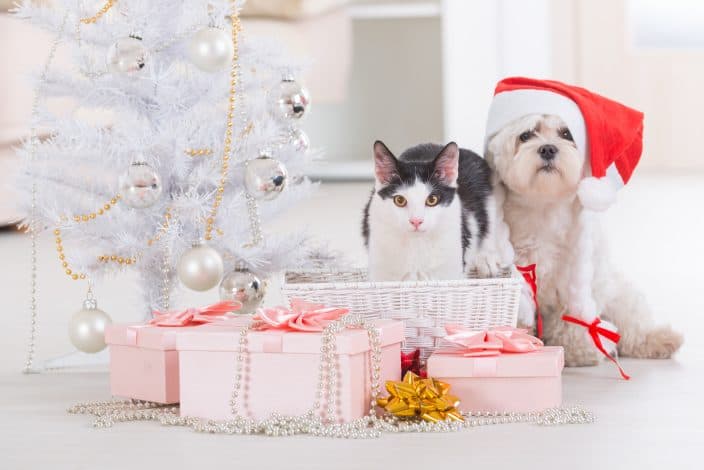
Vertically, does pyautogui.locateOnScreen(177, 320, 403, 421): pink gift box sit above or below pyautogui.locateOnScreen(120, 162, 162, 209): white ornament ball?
below

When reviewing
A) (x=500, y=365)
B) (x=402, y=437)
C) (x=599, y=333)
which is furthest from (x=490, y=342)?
(x=599, y=333)

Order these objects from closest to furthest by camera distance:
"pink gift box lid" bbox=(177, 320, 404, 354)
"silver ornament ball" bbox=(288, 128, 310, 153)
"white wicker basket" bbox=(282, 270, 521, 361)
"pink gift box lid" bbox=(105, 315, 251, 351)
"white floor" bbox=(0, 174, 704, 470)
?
1. "white floor" bbox=(0, 174, 704, 470)
2. "pink gift box lid" bbox=(177, 320, 404, 354)
3. "pink gift box lid" bbox=(105, 315, 251, 351)
4. "white wicker basket" bbox=(282, 270, 521, 361)
5. "silver ornament ball" bbox=(288, 128, 310, 153)

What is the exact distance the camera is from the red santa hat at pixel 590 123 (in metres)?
1.49

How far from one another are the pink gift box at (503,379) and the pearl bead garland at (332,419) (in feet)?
0.04

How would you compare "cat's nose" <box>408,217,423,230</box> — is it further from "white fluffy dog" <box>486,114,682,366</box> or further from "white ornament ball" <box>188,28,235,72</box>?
"white ornament ball" <box>188,28,235,72</box>

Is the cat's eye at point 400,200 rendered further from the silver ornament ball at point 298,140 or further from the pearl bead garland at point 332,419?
the silver ornament ball at point 298,140

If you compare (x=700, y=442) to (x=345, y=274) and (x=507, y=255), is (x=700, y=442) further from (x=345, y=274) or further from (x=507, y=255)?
(x=345, y=274)

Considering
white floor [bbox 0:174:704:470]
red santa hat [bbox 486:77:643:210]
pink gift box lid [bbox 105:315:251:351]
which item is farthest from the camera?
red santa hat [bbox 486:77:643:210]

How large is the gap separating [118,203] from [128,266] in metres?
0.11

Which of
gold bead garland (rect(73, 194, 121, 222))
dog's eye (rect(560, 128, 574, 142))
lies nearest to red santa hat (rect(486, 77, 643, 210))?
dog's eye (rect(560, 128, 574, 142))

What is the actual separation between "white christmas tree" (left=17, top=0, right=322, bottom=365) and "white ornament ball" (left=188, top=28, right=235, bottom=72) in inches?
1.5

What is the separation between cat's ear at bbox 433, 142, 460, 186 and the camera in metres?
1.39

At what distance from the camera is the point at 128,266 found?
1697 mm

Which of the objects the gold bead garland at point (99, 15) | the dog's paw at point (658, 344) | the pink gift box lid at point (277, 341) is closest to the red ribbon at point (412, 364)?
the pink gift box lid at point (277, 341)
